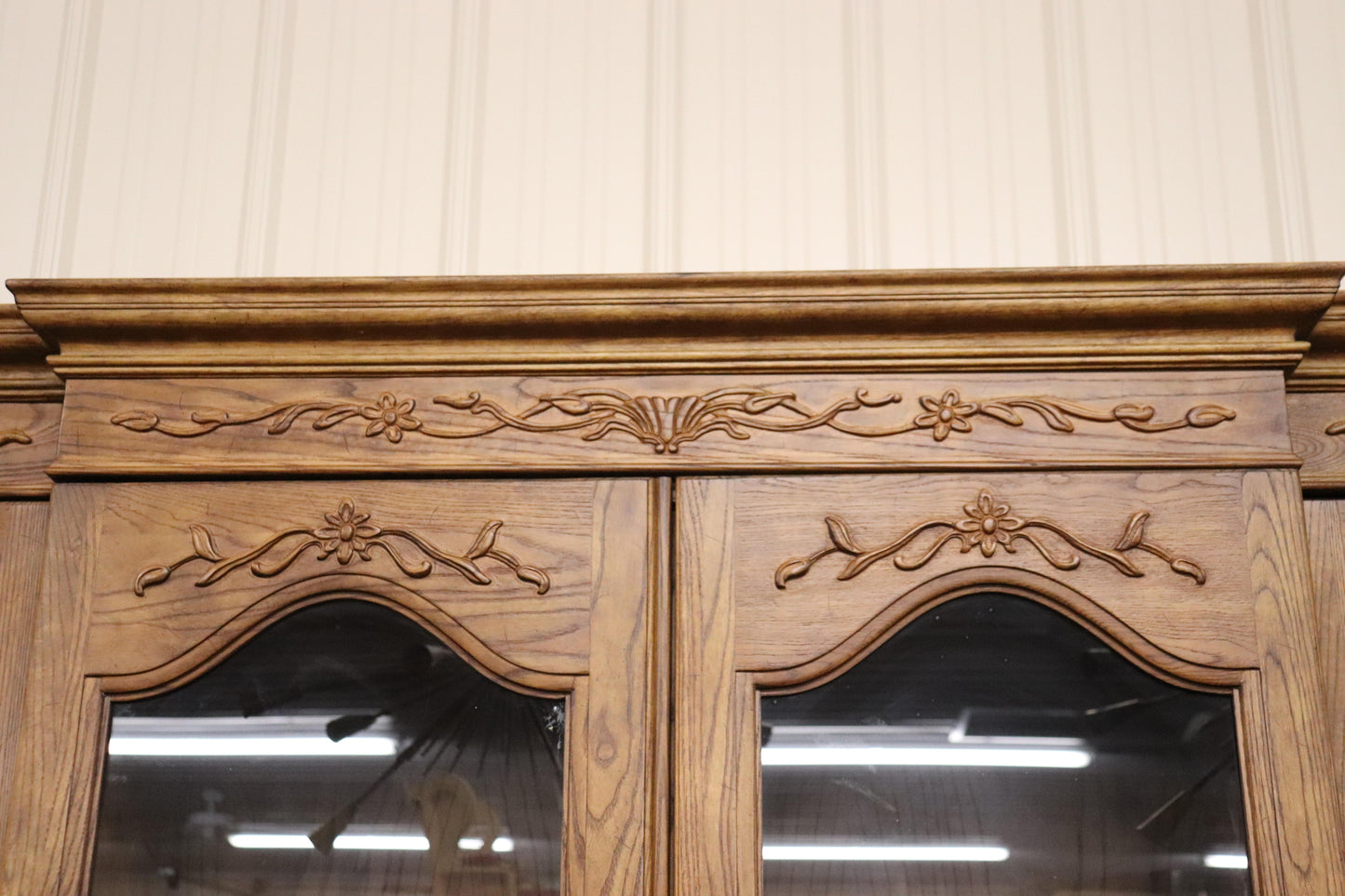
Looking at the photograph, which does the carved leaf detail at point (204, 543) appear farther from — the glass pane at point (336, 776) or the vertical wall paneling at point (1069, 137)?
the vertical wall paneling at point (1069, 137)

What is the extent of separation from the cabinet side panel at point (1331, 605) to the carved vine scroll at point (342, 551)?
2.00 feet

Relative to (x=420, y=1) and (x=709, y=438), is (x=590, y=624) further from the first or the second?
(x=420, y=1)

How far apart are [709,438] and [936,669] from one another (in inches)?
9.2

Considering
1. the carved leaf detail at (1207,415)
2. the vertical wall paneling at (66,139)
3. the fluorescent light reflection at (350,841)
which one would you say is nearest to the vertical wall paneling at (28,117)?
the vertical wall paneling at (66,139)

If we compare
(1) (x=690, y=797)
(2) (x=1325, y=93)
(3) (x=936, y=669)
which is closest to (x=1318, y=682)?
(3) (x=936, y=669)

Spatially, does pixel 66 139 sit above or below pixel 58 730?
above

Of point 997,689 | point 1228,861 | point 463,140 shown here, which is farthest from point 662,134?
point 1228,861

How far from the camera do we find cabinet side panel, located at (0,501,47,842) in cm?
97

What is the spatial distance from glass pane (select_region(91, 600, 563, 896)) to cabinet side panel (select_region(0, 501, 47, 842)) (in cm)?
12

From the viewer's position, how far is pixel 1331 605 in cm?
97

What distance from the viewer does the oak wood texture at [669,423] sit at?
0.94m

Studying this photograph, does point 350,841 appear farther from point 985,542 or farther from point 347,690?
point 985,542

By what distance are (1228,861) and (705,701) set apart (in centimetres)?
37

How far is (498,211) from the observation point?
1.39 metres
